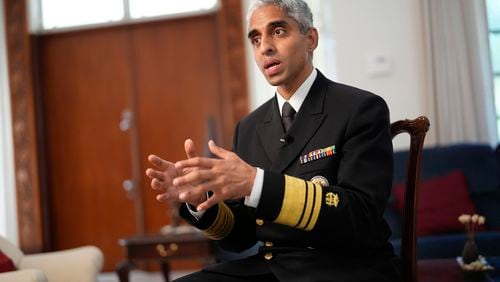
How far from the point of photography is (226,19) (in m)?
5.52

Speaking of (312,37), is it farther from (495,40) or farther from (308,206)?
(495,40)

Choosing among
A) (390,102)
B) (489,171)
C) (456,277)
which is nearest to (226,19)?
(390,102)

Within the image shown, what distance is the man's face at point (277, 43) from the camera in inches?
68.4

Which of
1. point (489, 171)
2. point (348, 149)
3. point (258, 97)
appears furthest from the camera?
point (258, 97)

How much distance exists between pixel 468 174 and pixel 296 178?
2851mm

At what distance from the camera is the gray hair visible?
1.73m

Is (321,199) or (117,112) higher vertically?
(117,112)

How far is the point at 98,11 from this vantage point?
6.01 m

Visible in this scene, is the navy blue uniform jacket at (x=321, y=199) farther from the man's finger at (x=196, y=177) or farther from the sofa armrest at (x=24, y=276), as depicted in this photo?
the sofa armrest at (x=24, y=276)

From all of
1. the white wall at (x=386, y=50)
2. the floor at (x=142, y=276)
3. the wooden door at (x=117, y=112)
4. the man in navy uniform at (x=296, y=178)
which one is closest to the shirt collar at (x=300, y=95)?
the man in navy uniform at (x=296, y=178)

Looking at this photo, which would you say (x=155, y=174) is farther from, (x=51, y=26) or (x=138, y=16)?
(x=51, y=26)

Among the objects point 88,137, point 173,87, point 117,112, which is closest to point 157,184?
point 173,87

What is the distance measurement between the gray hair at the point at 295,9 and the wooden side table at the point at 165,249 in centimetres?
238

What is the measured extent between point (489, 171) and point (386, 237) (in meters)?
2.61
